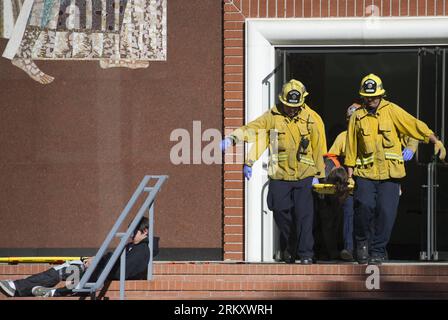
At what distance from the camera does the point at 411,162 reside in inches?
604

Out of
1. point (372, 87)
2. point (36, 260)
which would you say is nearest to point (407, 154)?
point (372, 87)

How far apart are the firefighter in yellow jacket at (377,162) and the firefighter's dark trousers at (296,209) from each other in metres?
0.42

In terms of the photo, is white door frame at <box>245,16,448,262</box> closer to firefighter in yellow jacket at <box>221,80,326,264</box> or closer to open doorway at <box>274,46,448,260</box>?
open doorway at <box>274,46,448,260</box>

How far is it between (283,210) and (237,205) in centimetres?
114

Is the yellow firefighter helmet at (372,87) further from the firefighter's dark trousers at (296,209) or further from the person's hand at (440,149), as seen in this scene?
the firefighter's dark trousers at (296,209)

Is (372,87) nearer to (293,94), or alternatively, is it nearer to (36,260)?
(293,94)

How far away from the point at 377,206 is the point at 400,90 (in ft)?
10.7

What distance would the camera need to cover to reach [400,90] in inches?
604

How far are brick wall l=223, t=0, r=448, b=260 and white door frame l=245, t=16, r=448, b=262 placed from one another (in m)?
0.09
